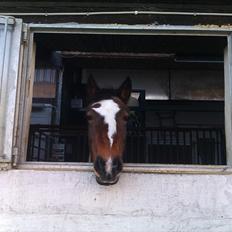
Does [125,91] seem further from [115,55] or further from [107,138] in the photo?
[115,55]

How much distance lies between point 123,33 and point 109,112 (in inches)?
29.4

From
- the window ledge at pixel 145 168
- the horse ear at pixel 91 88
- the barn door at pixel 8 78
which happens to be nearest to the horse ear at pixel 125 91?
the horse ear at pixel 91 88

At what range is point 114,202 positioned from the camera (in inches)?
128

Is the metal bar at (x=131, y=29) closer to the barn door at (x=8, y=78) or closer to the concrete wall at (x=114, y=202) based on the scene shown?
the barn door at (x=8, y=78)

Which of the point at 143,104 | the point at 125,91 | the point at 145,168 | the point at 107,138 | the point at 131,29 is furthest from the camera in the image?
the point at 143,104

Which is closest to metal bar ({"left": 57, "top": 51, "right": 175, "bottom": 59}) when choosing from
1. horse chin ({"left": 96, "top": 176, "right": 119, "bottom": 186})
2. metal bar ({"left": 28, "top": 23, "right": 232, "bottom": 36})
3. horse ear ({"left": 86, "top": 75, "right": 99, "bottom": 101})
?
horse ear ({"left": 86, "top": 75, "right": 99, "bottom": 101})

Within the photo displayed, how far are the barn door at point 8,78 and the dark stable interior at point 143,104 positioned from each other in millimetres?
1495

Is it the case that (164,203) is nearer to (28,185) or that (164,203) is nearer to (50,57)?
(28,185)

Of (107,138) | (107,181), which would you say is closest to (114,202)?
(107,181)

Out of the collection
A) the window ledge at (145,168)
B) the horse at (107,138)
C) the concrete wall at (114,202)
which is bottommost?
the concrete wall at (114,202)

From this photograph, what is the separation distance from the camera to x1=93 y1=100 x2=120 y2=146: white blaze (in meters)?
3.19

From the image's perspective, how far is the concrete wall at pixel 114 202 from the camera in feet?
10.5

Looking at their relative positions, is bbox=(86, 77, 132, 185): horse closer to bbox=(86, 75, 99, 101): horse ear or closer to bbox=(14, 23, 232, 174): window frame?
bbox=(14, 23, 232, 174): window frame

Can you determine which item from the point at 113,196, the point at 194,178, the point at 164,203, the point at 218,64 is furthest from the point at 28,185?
the point at 218,64
